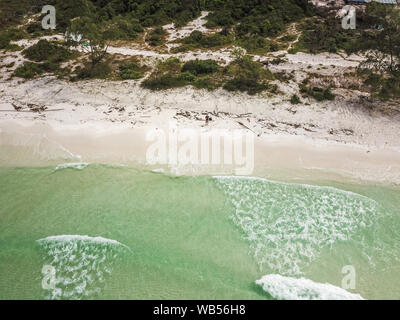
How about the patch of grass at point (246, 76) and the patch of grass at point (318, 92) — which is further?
the patch of grass at point (246, 76)

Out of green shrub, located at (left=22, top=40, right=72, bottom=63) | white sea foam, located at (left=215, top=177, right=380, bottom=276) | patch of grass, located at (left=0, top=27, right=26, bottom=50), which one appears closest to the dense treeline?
patch of grass, located at (left=0, top=27, right=26, bottom=50)

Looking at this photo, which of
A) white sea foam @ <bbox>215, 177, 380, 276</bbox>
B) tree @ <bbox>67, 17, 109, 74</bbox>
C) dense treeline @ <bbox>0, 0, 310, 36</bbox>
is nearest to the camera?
white sea foam @ <bbox>215, 177, 380, 276</bbox>

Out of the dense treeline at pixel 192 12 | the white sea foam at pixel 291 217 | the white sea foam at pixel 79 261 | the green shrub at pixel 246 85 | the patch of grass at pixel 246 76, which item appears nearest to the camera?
the white sea foam at pixel 79 261

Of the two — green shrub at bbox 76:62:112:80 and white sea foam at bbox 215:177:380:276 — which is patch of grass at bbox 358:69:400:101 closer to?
white sea foam at bbox 215:177:380:276

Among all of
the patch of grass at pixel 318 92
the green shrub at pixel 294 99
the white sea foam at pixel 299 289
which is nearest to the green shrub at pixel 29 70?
the green shrub at pixel 294 99

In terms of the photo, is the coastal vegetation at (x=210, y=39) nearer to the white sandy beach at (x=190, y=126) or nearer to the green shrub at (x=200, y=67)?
the green shrub at (x=200, y=67)

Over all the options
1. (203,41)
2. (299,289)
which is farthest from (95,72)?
(299,289)
